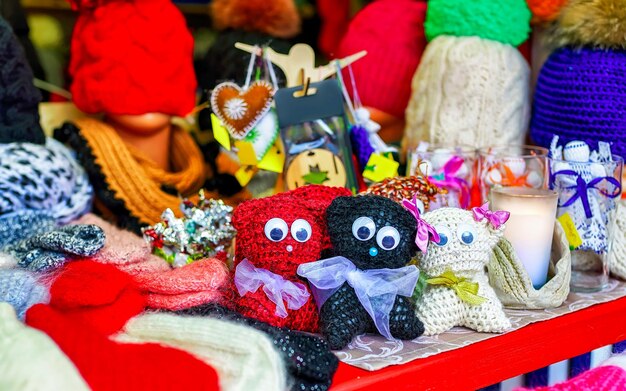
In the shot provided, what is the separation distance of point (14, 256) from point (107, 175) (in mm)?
285

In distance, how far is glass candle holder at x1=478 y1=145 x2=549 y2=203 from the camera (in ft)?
3.61

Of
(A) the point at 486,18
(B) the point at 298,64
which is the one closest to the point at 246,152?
(B) the point at 298,64

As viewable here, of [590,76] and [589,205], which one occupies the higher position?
[590,76]

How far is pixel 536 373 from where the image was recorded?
998 mm

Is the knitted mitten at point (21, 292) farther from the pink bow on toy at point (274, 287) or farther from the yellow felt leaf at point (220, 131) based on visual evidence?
the yellow felt leaf at point (220, 131)

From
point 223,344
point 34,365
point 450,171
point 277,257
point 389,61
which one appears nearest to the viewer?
point 34,365

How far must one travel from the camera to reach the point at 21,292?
0.82 meters

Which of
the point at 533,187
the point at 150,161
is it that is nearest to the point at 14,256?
the point at 150,161

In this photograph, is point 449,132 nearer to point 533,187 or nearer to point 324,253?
point 533,187

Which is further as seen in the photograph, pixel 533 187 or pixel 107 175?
pixel 107 175

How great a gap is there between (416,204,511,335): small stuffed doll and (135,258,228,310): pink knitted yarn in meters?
0.26

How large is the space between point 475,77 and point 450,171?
0.70 ft

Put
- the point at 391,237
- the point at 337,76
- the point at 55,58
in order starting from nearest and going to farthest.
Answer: the point at 391,237 → the point at 337,76 → the point at 55,58

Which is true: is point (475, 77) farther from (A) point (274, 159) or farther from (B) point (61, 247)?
(B) point (61, 247)
